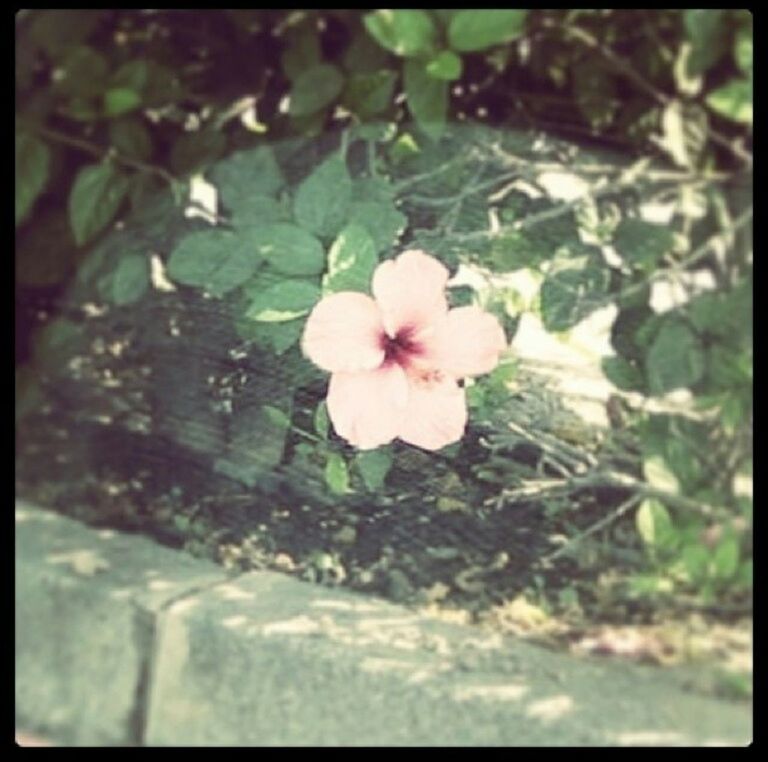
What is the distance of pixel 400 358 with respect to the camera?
443 mm

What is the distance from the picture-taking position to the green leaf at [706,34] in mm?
1079

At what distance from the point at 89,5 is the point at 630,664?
84cm

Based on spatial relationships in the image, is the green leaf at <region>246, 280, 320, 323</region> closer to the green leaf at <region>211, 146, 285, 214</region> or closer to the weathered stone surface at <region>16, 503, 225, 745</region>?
the green leaf at <region>211, 146, 285, 214</region>

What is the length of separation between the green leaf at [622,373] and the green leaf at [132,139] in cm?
53

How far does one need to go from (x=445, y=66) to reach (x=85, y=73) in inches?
15.6

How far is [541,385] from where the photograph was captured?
0.58 m

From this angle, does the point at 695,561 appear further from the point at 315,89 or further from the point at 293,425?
the point at 293,425

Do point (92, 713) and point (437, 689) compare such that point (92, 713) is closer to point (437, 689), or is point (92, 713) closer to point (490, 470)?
point (437, 689)

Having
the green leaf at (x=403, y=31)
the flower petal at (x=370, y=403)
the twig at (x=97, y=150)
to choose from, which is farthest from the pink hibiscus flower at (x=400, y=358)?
the twig at (x=97, y=150)

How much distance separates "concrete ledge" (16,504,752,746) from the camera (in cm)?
104

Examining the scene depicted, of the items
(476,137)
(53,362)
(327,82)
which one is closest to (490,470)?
(476,137)

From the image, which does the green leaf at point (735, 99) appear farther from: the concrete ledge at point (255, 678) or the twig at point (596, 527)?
the concrete ledge at point (255, 678)

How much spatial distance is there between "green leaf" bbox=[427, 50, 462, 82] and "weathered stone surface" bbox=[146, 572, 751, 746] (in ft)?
1.51

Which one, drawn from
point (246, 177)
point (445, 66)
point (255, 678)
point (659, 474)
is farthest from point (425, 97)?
point (255, 678)
